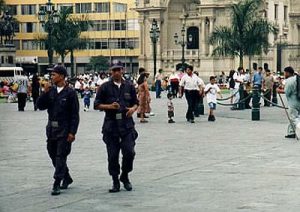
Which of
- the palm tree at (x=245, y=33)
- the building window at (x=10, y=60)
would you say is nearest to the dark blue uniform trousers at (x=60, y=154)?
the palm tree at (x=245, y=33)

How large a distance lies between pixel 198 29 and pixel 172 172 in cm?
7214

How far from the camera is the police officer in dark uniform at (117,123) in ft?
39.4

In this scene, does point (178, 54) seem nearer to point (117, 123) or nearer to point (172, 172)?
point (172, 172)

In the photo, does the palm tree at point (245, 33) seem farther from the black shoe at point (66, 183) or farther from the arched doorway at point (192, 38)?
the black shoe at point (66, 183)

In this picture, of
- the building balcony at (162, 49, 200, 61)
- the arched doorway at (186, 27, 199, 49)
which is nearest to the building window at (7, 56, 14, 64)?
the building balcony at (162, 49, 200, 61)

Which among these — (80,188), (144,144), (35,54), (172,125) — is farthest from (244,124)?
(35,54)

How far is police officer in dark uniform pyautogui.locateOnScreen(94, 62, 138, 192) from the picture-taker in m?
12.0

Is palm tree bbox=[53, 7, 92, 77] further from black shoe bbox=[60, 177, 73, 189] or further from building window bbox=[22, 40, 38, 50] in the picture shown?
black shoe bbox=[60, 177, 73, 189]

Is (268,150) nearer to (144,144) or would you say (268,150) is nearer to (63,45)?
(144,144)

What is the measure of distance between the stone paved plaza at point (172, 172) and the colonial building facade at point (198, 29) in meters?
56.6

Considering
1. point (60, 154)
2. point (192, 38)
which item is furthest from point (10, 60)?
point (60, 154)

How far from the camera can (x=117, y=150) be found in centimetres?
1209

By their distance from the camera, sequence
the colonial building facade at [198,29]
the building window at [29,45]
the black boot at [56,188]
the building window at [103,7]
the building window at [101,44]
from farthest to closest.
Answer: the building window at [29,45] → the building window at [101,44] → the building window at [103,7] → the colonial building facade at [198,29] → the black boot at [56,188]

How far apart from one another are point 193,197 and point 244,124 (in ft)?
46.8
